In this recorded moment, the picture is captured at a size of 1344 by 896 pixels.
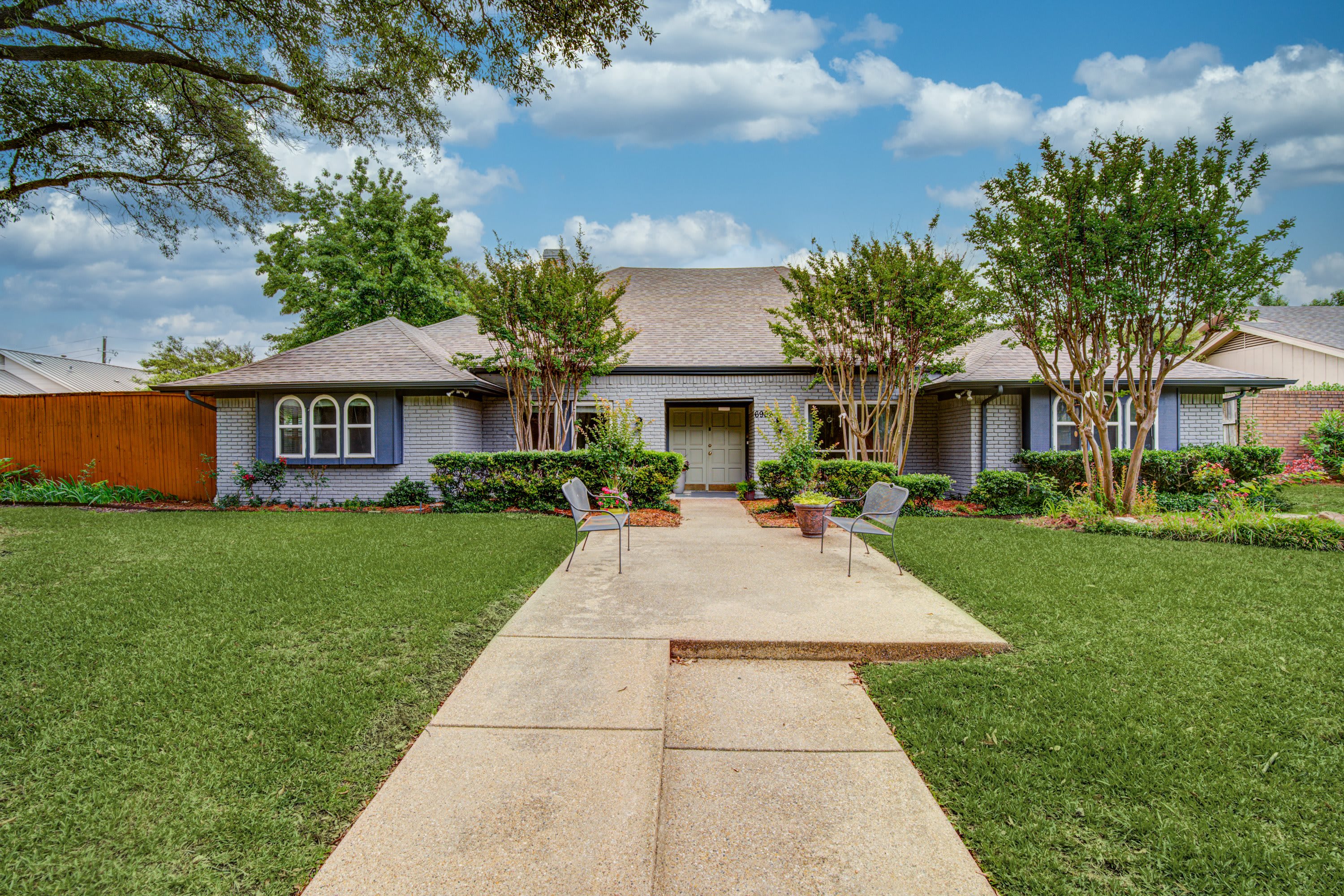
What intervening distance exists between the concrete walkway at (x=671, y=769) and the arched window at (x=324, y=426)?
942 cm

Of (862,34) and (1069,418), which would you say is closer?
(862,34)

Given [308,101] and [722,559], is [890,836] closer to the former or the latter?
[722,559]

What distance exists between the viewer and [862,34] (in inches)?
384

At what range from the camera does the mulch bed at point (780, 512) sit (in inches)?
363

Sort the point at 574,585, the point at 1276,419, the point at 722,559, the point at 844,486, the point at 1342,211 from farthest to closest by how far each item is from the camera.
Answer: the point at 1276,419, the point at 1342,211, the point at 844,486, the point at 722,559, the point at 574,585

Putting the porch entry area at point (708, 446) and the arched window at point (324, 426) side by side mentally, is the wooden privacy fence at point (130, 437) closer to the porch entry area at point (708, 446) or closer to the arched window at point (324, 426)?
the arched window at point (324, 426)

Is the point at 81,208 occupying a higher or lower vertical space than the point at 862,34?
lower

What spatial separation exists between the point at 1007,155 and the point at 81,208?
14637mm

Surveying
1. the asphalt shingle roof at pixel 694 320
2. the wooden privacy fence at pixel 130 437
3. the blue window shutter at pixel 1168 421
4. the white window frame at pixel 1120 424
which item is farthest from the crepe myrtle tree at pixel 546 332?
the blue window shutter at pixel 1168 421

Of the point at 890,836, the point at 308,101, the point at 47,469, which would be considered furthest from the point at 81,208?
the point at 890,836

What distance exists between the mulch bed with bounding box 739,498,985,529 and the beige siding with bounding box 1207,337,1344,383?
14490mm

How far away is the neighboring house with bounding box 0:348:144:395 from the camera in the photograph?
27000 millimetres

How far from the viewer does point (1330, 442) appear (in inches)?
573

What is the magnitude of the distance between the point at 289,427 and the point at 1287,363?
28.9 m
